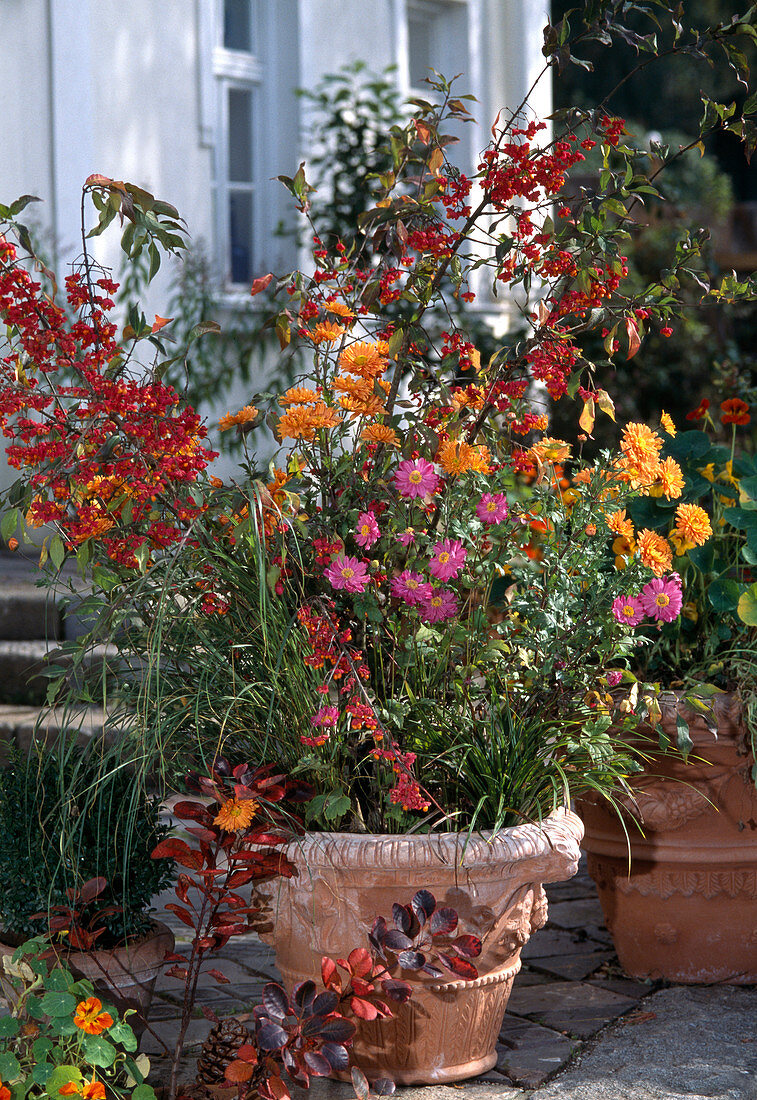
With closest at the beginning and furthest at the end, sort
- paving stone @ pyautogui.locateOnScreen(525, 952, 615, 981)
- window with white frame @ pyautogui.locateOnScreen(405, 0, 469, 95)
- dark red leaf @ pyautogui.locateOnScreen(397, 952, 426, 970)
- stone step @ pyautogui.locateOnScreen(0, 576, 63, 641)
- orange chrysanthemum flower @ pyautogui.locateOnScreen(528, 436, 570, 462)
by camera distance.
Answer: dark red leaf @ pyautogui.locateOnScreen(397, 952, 426, 970)
orange chrysanthemum flower @ pyautogui.locateOnScreen(528, 436, 570, 462)
paving stone @ pyautogui.locateOnScreen(525, 952, 615, 981)
stone step @ pyautogui.locateOnScreen(0, 576, 63, 641)
window with white frame @ pyautogui.locateOnScreen(405, 0, 469, 95)

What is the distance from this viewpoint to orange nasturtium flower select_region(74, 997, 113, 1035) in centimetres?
173

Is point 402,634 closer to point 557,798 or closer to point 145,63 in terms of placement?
point 557,798

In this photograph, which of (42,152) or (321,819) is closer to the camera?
(321,819)

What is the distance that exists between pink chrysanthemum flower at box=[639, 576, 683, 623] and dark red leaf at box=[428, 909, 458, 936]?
60 cm

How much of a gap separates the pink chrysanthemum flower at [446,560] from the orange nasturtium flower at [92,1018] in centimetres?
83

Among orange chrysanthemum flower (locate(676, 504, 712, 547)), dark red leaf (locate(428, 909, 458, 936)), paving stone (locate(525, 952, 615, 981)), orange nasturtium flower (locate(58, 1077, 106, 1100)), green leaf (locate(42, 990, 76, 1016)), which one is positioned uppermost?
orange chrysanthemum flower (locate(676, 504, 712, 547))

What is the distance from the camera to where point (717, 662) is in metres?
2.40

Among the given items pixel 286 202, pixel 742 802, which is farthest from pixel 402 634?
pixel 286 202

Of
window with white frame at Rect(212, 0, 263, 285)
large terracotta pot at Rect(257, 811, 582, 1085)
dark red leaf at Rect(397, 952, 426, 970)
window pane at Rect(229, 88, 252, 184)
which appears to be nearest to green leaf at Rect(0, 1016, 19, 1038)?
large terracotta pot at Rect(257, 811, 582, 1085)

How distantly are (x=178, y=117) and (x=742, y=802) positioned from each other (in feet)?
13.5

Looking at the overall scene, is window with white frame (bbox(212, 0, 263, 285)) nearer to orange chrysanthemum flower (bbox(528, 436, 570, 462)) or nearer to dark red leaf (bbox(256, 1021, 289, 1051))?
orange chrysanthemum flower (bbox(528, 436, 570, 462))

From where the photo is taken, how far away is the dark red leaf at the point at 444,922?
1844 millimetres

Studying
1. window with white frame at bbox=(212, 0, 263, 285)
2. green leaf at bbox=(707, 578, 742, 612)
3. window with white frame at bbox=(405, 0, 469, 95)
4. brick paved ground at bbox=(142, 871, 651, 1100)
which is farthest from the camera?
window with white frame at bbox=(405, 0, 469, 95)

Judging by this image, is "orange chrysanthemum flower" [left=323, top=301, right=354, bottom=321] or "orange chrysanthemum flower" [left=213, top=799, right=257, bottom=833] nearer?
"orange chrysanthemum flower" [left=213, top=799, right=257, bottom=833]
